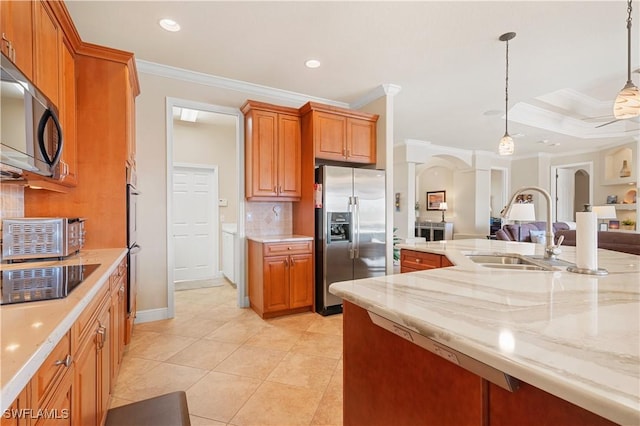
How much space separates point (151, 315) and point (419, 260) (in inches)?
112

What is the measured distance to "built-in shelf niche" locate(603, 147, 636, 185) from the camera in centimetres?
631

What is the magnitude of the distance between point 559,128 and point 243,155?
6.02 metres

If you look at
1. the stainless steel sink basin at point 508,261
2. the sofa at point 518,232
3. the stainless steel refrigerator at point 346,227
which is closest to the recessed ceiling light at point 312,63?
the stainless steel refrigerator at point 346,227

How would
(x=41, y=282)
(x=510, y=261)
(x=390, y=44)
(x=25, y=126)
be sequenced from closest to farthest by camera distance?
(x=41, y=282), (x=25, y=126), (x=510, y=261), (x=390, y=44)

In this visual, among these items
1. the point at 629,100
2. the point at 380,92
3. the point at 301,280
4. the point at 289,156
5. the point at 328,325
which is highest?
the point at 380,92

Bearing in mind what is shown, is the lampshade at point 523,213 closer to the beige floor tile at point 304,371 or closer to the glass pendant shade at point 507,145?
the glass pendant shade at point 507,145

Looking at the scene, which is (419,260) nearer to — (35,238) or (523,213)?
(523,213)

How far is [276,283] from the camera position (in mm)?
3287

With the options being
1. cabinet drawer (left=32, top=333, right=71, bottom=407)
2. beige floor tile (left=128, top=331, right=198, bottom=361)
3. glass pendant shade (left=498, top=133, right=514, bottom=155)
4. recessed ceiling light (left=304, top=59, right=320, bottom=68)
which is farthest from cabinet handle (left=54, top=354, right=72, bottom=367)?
glass pendant shade (left=498, top=133, right=514, bottom=155)

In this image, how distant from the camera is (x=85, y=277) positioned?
1.35 metres

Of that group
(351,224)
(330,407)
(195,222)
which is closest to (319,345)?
(330,407)

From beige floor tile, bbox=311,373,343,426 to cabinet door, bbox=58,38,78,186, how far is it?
2.14 m

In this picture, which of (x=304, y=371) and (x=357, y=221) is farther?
(x=357, y=221)

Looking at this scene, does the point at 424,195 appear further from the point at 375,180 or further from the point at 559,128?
the point at 375,180
